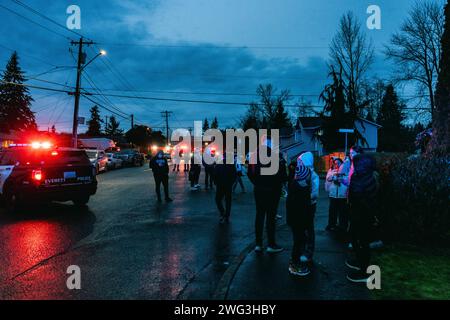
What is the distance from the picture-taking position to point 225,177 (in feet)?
27.5

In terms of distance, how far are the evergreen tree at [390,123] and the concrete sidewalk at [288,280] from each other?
181 ft

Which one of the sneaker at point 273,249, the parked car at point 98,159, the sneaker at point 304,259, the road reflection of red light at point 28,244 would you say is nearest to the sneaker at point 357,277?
the sneaker at point 304,259

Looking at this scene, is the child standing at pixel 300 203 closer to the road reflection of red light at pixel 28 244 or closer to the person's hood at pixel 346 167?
the person's hood at pixel 346 167

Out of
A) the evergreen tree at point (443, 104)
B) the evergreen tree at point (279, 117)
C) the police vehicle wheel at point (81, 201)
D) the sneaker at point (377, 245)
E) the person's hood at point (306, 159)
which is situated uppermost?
the evergreen tree at point (279, 117)

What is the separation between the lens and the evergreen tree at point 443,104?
9.05m

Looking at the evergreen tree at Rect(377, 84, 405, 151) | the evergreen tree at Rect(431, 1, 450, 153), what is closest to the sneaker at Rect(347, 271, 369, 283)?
the evergreen tree at Rect(431, 1, 450, 153)

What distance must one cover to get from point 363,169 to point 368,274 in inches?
55.6

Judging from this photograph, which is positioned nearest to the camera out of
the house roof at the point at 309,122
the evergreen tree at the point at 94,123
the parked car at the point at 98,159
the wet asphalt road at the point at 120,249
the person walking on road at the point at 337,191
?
the wet asphalt road at the point at 120,249

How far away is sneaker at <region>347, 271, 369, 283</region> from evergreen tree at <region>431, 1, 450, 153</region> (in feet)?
18.2

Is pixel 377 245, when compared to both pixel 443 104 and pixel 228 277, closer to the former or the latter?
pixel 228 277

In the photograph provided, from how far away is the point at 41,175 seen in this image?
9.57m
